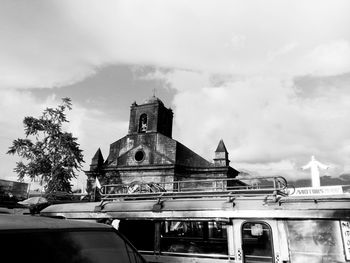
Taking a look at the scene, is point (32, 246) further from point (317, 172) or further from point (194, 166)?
point (194, 166)

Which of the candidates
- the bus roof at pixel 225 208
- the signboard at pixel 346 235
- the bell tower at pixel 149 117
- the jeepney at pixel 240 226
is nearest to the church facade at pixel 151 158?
the bell tower at pixel 149 117

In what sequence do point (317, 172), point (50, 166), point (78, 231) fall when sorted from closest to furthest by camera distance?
point (78, 231)
point (317, 172)
point (50, 166)

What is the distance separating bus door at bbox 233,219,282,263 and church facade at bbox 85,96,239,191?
2145 cm

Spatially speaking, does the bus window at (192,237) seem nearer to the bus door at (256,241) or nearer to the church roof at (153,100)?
the bus door at (256,241)

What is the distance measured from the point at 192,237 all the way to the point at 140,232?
1.18 meters

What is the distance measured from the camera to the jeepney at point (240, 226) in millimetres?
5402

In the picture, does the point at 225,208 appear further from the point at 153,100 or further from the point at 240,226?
the point at 153,100

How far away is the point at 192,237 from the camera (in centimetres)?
684

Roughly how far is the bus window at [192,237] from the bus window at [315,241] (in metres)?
1.42

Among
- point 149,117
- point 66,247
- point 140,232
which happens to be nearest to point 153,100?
point 149,117

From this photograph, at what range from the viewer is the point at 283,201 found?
6.00 meters

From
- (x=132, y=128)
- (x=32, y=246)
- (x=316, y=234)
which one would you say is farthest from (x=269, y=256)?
(x=132, y=128)

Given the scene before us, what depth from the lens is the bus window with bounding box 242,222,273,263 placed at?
5738 mm

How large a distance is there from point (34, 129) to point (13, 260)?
83.9 ft
